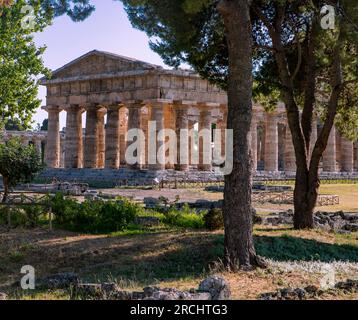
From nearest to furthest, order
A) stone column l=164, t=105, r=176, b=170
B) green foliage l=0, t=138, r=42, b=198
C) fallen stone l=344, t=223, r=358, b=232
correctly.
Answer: fallen stone l=344, t=223, r=358, b=232 → green foliage l=0, t=138, r=42, b=198 → stone column l=164, t=105, r=176, b=170

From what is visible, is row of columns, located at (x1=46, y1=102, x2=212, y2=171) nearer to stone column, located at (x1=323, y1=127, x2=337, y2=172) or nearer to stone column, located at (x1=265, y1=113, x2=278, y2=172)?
stone column, located at (x1=265, y1=113, x2=278, y2=172)

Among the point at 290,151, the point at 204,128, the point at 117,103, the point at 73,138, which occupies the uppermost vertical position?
the point at 117,103

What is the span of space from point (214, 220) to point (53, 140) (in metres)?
39.1

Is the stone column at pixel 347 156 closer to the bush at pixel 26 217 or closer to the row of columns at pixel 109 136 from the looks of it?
the row of columns at pixel 109 136

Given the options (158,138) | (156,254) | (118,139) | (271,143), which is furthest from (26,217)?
(271,143)

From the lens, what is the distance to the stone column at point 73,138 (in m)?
51.5

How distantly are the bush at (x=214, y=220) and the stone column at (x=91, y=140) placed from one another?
3451cm

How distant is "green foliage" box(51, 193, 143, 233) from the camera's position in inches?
669

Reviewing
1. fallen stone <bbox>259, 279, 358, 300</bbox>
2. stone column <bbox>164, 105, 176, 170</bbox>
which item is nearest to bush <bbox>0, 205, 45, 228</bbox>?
fallen stone <bbox>259, 279, 358, 300</bbox>

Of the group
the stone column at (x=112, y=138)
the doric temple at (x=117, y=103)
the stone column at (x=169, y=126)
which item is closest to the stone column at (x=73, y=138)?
the doric temple at (x=117, y=103)

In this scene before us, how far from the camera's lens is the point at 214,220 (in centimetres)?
1664

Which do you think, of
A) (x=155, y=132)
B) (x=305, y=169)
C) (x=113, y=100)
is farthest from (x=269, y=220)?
(x=113, y=100)

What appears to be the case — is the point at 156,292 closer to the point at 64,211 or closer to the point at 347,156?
the point at 64,211

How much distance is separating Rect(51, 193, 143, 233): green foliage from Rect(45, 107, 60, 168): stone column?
3606 centimetres
